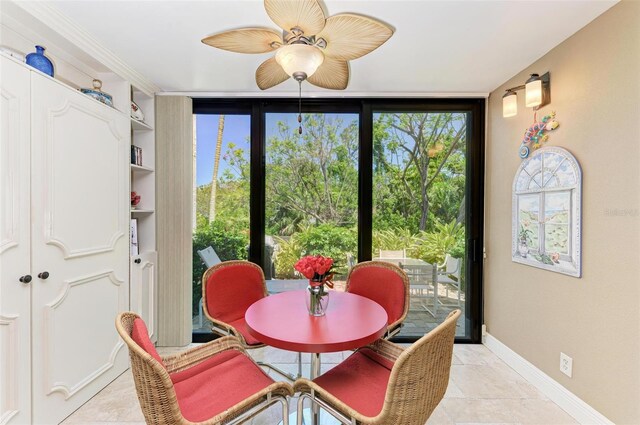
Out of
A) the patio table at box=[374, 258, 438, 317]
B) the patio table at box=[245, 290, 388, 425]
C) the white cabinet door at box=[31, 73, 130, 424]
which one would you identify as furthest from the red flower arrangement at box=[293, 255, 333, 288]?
the white cabinet door at box=[31, 73, 130, 424]

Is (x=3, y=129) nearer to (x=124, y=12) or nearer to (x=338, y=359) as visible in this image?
(x=124, y=12)

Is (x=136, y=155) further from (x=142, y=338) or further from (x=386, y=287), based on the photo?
(x=386, y=287)

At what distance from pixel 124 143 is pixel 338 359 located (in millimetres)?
2556

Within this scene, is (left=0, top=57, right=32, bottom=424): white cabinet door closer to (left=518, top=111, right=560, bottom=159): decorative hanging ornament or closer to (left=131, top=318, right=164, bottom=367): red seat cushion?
(left=131, top=318, right=164, bottom=367): red seat cushion

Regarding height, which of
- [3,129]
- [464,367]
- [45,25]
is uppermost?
[45,25]

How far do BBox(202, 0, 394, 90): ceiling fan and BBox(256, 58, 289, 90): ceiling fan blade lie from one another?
42mm

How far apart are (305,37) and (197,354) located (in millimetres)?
1763

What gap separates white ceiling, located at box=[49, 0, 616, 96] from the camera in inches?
61.7

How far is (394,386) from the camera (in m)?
1.04

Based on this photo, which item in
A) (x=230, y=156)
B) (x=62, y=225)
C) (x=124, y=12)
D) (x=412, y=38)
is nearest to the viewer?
(x=124, y=12)

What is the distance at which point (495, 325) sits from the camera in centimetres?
262

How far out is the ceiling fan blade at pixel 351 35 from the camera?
1.23 meters

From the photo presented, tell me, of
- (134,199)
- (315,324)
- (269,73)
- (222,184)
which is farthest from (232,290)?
(269,73)

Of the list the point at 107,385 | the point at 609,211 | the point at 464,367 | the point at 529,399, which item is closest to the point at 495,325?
the point at 464,367
